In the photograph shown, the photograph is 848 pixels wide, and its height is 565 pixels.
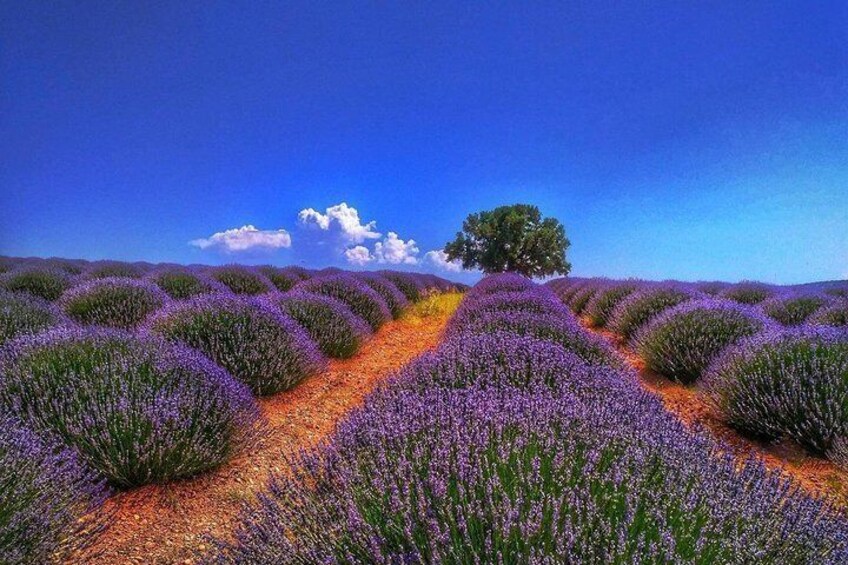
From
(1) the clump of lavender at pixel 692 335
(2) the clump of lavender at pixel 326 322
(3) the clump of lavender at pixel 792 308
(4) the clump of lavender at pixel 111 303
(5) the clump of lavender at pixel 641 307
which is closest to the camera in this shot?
(1) the clump of lavender at pixel 692 335

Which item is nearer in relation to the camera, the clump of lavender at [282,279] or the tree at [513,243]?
the clump of lavender at [282,279]

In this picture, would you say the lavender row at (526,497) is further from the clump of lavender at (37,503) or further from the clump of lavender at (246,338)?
the clump of lavender at (246,338)

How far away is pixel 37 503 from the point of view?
221 centimetres

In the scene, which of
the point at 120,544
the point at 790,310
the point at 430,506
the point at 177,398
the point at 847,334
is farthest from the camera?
the point at 790,310

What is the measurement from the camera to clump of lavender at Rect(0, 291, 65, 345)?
4773 millimetres

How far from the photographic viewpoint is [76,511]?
2.45m

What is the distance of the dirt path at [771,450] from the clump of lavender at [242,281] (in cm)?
796

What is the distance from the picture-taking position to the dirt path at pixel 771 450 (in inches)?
131

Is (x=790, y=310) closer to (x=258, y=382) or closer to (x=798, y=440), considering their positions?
(x=798, y=440)

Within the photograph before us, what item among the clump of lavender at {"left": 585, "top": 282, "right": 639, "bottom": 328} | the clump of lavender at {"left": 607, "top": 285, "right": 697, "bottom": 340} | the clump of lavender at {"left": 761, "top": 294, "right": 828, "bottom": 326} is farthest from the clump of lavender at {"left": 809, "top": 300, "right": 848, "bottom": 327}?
the clump of lavender at {"left": 585, "top": 282, "right": 639, "bottom": 328}

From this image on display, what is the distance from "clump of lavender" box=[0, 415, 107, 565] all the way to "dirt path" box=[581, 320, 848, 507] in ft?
10.8

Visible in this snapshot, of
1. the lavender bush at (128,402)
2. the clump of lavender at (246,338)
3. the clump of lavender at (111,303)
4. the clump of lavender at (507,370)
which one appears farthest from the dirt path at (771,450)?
the clump of lavender at (111,303)

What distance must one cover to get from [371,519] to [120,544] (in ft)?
6.03

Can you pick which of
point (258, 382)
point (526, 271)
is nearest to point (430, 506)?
point (258, 382)
